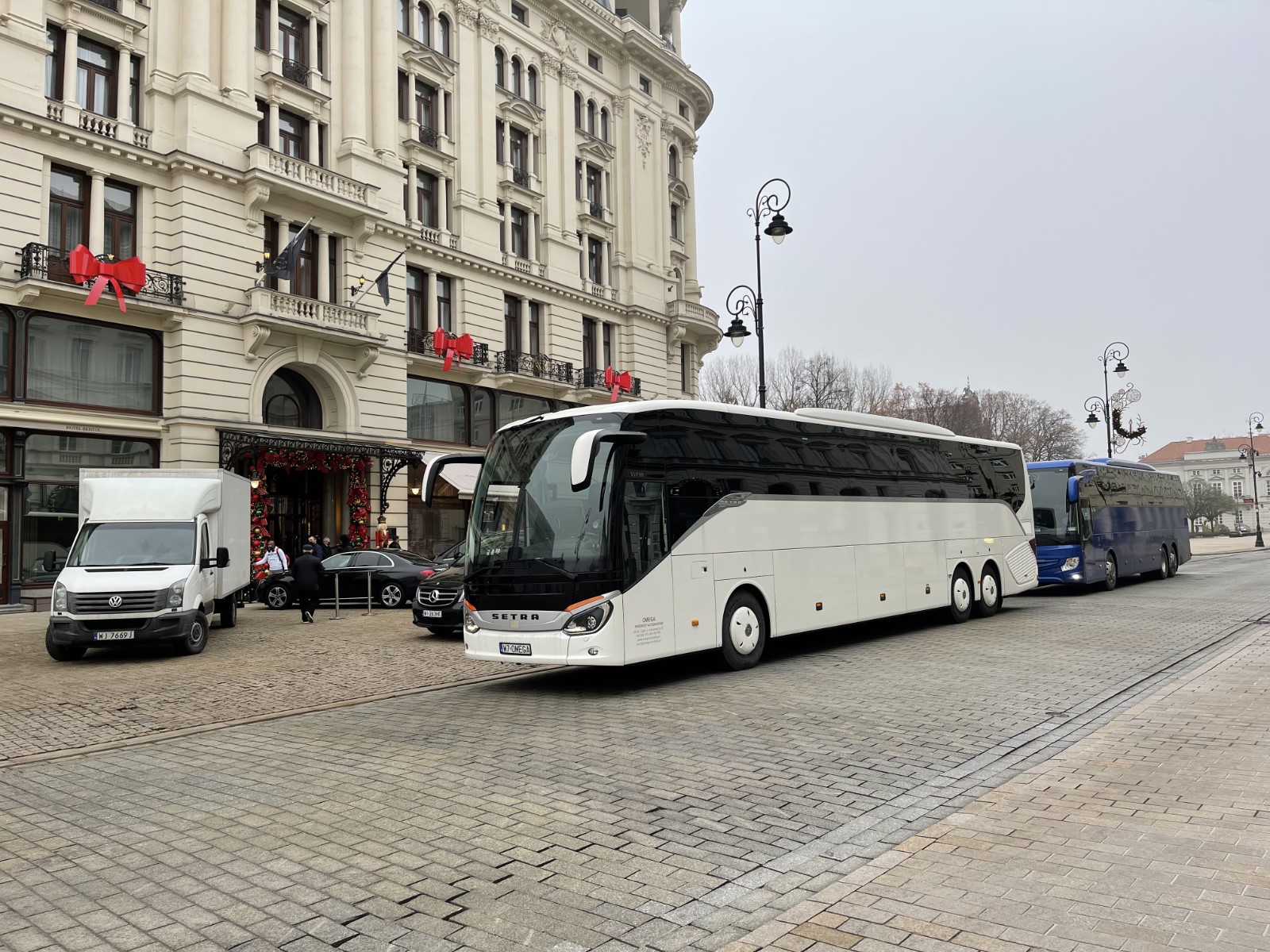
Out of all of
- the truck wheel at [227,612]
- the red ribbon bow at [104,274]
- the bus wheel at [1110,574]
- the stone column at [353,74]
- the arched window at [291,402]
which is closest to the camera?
the truck wheel at [227,612]

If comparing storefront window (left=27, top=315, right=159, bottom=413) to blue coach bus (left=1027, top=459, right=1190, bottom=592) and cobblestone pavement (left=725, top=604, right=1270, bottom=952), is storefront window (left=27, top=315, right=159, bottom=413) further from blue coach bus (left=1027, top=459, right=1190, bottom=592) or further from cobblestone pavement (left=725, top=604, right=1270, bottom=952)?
cobblestone pavement (left=725, top=604, right=1270, bottom=952)

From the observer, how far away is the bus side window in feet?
34.6

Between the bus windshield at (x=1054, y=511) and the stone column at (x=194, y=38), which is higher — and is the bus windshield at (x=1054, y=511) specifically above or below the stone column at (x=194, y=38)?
below

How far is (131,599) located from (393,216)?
66.7ft

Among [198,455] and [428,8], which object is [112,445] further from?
[428,8]

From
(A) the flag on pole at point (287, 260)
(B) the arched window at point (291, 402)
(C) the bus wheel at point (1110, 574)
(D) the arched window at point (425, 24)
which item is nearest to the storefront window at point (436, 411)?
(B) the arched window at point (291, 402)

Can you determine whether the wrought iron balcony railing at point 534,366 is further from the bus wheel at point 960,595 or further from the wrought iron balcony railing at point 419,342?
the bus wheel at point 960,595

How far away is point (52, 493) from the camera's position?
2312cm

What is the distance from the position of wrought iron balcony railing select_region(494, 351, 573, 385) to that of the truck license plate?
22.1m

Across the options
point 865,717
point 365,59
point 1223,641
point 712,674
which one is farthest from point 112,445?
point 1223,641

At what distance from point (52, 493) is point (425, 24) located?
21.0 metres

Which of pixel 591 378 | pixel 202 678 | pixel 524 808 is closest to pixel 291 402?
pixel 591 378

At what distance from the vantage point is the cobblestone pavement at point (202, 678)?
931 centimetres

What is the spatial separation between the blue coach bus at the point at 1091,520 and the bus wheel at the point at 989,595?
434cm
